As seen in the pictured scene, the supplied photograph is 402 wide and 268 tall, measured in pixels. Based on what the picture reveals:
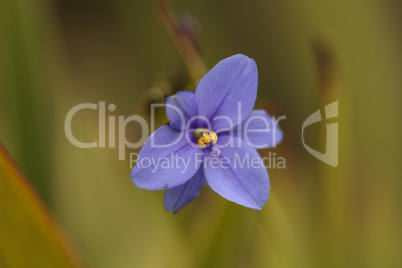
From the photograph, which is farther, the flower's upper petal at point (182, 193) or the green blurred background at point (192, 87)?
the green blurred background at point (192, 87)

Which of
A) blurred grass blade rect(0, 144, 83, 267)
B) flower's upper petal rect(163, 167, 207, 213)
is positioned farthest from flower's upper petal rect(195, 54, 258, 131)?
blurred grass blade rect(0, 144, 83, 267)

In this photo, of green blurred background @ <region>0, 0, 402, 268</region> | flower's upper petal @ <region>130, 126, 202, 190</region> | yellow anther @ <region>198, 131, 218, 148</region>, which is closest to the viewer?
flower's upper petal @ <region>130, 126, 202, 190</region>

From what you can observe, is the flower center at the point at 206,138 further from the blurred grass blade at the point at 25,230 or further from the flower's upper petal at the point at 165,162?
the blurred grass blade at the point at 25,230

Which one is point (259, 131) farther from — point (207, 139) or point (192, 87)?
point (192, 87)

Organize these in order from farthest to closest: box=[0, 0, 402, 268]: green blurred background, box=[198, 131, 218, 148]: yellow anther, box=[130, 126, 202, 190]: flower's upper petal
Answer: box=[0, 0, 402, 268]: green blurred background < box=[198, 131, 218, 148]: yellow anther < box=[130, 126, 202, 190]: flower's upper petal

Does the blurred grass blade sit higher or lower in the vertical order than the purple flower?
lower

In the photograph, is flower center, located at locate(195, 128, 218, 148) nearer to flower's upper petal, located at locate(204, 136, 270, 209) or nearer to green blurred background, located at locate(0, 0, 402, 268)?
flower's upper petal, located at locate(204, 136, 270, 209)

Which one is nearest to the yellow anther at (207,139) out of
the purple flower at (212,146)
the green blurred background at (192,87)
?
the purple flower at (212,146)

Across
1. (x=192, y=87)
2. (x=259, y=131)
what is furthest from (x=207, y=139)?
(x=192, y=87)
